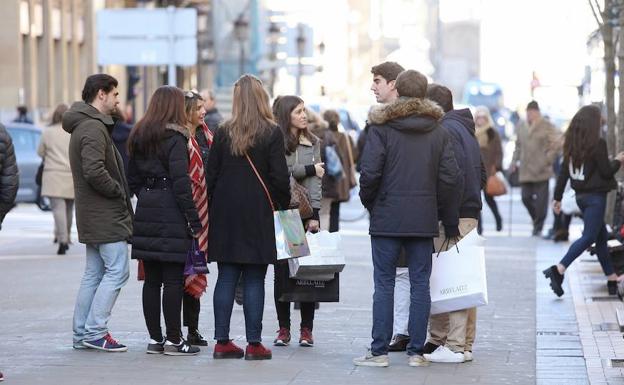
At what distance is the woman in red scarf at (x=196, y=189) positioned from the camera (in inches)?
425

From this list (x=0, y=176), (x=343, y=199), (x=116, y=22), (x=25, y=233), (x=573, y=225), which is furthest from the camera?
(x=116, y=22)

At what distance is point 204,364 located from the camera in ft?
34.3

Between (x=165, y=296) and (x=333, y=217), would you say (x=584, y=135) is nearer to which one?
(x=333, y=217)

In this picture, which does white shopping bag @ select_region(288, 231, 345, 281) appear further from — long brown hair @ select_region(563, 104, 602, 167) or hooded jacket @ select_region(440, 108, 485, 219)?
long brown hair @ select_region(563, 104, 602, 167)

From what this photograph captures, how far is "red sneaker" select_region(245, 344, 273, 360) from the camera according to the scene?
10570 mm

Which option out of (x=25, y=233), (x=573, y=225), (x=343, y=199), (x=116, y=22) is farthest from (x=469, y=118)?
(x=116, y=22)

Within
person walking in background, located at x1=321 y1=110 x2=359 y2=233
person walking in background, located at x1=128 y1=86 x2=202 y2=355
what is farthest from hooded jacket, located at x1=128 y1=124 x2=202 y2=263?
person walking in background, located at x1=321 y1=110 x2=359 y2=233

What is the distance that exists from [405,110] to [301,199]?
1417mm

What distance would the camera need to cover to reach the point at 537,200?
898 inches

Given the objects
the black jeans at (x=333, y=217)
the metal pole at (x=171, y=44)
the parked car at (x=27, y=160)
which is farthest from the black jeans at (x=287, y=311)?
the parked car at (x=27, y=160)

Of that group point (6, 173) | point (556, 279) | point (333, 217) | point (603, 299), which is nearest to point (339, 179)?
point (333, 217)

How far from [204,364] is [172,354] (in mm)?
411

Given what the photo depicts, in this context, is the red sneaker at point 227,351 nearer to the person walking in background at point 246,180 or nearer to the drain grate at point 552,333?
the person walking in background at point 246,180

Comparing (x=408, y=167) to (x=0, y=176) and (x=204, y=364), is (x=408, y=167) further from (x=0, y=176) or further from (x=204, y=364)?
(x=0, y=176)
